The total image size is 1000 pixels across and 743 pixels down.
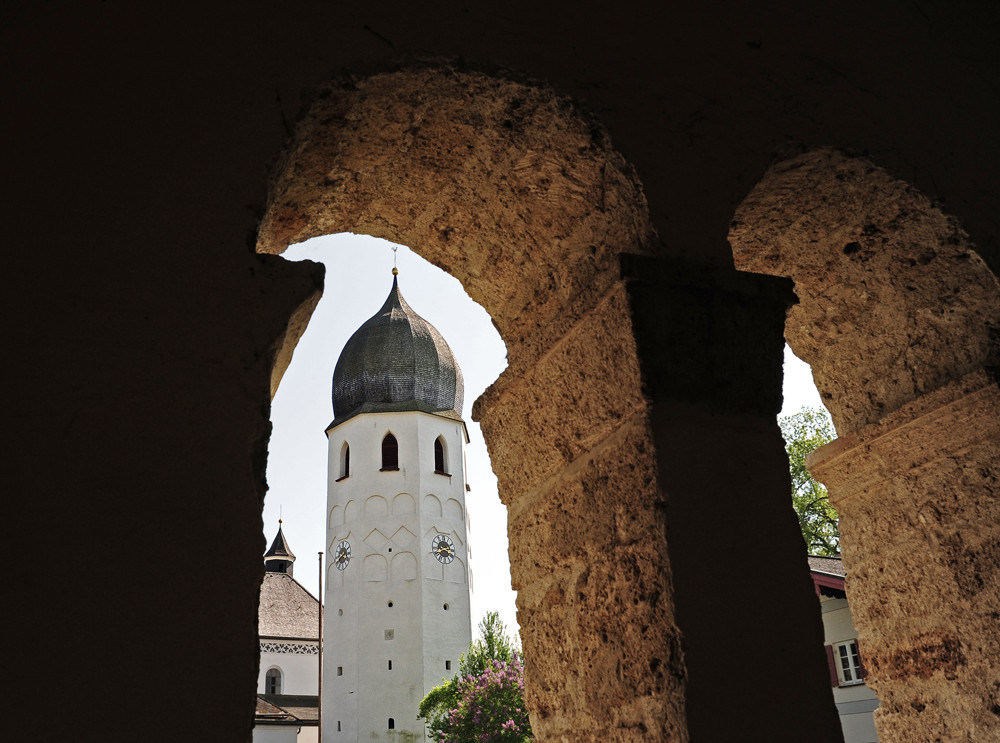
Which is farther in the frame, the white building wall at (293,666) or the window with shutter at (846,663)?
the white building wall at (293,666)

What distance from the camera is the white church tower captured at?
31656 mm

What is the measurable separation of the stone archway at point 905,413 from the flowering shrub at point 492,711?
1987 centimetres

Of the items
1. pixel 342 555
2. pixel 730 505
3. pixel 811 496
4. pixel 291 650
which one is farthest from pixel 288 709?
pixel 730 505

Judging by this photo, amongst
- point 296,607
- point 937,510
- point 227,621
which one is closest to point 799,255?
point 937,510

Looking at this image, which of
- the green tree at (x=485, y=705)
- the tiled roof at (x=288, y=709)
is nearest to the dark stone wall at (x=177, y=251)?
the green tree at (x=485, y=705)

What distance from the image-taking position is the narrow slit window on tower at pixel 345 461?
1417 inches

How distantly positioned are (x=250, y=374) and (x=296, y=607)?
46.1 meters

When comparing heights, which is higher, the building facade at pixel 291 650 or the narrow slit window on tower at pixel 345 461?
the narrow slit window on tower at pixel 345 461

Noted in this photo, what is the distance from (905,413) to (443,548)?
31590 mm

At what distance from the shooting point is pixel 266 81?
8.52 ft

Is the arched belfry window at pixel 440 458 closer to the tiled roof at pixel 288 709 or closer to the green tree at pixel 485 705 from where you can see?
the green tree at pixel 485 705

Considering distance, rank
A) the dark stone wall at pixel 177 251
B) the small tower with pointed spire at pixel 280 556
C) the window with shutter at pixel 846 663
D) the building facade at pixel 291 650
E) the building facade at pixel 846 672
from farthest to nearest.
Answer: the small tower with pointed spire at pixel 280 556 → the building facade at pixel 291 650 → the window with shutter at pixel 846 663 → the building facade at pixel 846 672 → the dark stone wall at pixel 177 251

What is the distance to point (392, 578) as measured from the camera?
109 feet

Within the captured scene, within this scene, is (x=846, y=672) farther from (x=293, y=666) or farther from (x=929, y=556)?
(x=293, y=666)
